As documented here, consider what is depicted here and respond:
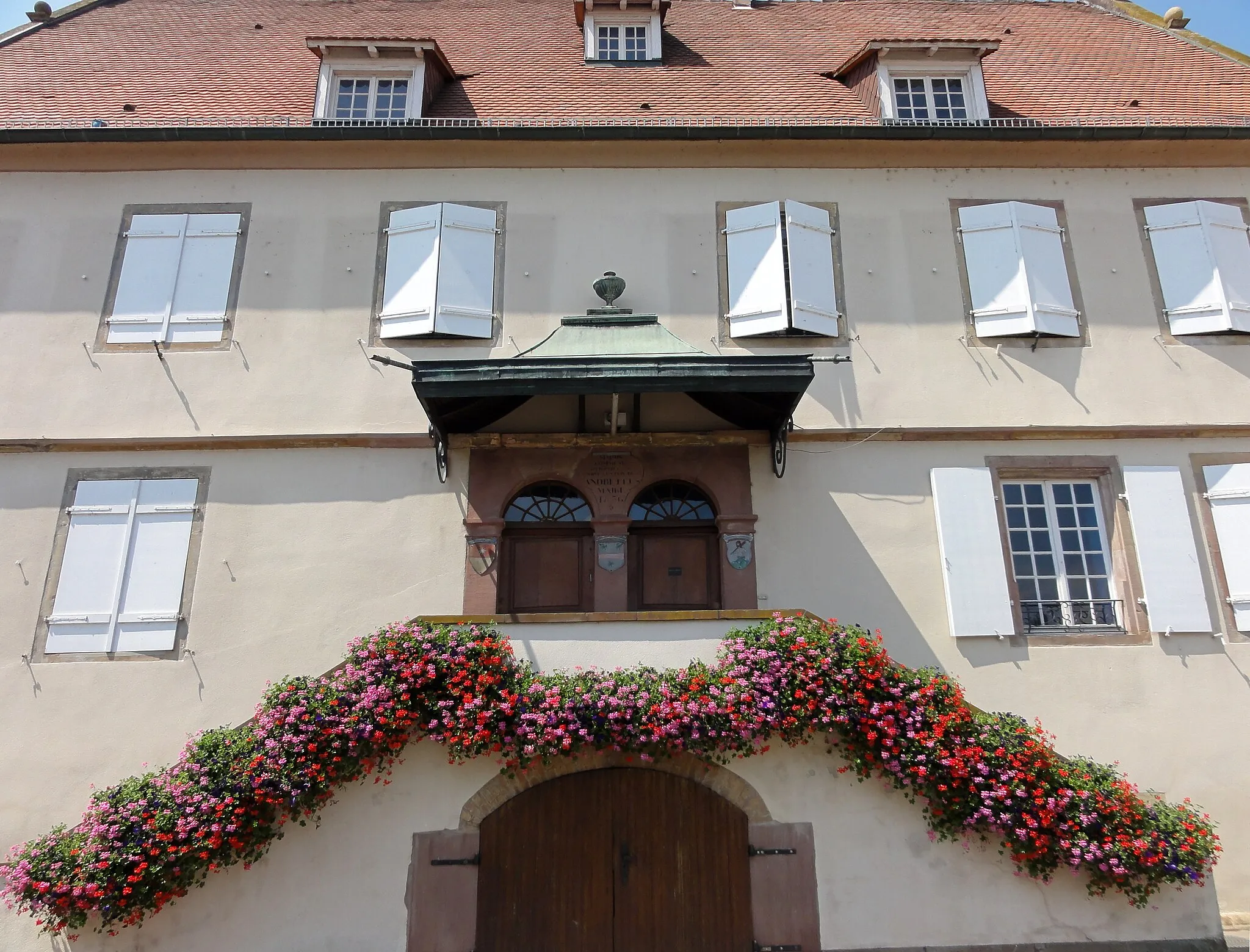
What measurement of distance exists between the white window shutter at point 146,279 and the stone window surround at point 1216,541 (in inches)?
361

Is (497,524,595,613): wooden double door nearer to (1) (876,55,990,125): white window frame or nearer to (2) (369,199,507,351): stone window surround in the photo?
(2) (369,199,507,351): stone window surround

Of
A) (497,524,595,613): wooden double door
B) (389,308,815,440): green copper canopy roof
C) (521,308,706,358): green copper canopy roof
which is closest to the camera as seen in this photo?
(389,308,815,440): green copper canopy roof

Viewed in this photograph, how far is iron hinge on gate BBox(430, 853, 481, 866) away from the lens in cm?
676

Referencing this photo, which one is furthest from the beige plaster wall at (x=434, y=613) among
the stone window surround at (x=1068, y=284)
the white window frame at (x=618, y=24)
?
the white window frame at (x=618, y=24)

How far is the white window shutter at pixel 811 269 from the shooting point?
8.62 metres

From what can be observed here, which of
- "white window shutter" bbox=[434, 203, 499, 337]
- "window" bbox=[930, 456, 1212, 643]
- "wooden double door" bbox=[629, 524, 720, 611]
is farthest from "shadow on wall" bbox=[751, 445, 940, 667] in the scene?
"white window shutter" bbox=[434, 203, 499, 337]

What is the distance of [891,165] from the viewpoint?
30.7 ft

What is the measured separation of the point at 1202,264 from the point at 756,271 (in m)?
4.13

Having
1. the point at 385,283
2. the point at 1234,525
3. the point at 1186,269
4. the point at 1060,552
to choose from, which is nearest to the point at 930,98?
the point at 1186,269

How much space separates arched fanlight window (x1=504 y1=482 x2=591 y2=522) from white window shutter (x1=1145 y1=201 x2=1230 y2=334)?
18.5 ft

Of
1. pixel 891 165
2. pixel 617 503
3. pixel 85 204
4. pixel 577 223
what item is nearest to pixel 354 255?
pixel 577 223

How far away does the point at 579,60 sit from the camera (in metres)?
11.1

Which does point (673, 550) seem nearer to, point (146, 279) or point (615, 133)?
point (615, 133)

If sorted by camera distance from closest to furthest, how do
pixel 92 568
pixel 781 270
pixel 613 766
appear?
pixel 613 766, pixel 92 568, pixel 781 270
